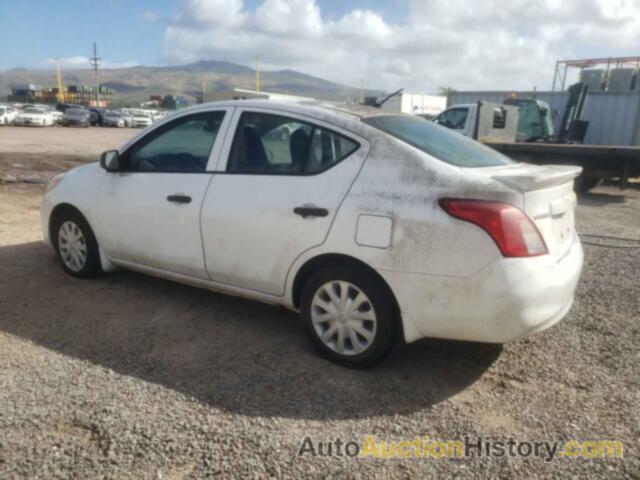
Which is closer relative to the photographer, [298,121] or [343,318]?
[343,318]

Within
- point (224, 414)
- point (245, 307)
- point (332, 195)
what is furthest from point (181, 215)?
point (224, 414)

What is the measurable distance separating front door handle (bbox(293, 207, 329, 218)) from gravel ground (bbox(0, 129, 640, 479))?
0.96 m

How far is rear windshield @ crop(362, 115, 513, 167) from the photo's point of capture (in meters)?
3.29

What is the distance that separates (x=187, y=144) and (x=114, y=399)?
1.99 metres

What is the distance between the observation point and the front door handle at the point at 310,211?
3.23 m

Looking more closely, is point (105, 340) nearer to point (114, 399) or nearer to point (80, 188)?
point (114, 399)

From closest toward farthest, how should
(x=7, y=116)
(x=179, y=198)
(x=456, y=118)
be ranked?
(x=179, y=198) → (x=456, y=118) → (x=7, y=116)

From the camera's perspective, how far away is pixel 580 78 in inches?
1245

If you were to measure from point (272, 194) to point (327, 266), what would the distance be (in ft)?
1.99

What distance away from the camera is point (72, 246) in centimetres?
482

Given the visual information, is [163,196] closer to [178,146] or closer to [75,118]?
[178,146]

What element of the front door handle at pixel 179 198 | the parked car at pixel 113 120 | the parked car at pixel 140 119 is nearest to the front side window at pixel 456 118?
the front door handle at pixel 179 198

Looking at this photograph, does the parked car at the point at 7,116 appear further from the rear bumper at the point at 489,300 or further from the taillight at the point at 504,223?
the taillight at the point at 504,223

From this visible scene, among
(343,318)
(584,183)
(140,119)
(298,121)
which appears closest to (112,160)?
(298,121)
